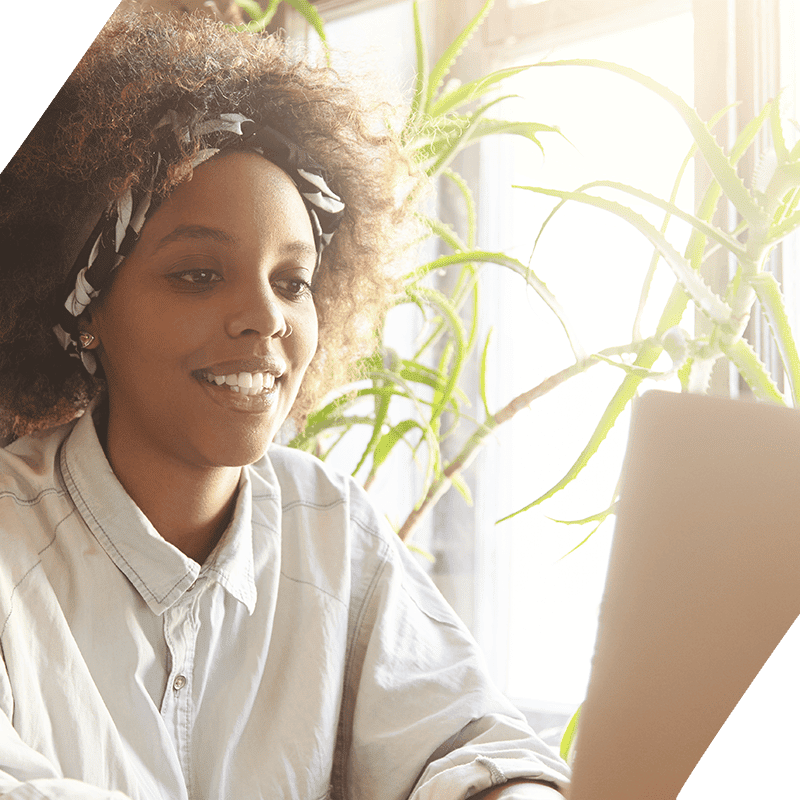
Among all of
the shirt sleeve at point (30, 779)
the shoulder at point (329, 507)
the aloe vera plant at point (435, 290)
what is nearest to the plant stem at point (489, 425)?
the aloe vera plant at point (435, 290)

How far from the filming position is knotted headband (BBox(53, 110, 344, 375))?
2.38 ft

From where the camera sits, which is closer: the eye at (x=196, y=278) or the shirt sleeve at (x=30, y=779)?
the shirt sleeve at (x=30, y=779)

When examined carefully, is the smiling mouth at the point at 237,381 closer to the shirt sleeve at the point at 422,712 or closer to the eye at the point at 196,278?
the eye at the point at 196,278

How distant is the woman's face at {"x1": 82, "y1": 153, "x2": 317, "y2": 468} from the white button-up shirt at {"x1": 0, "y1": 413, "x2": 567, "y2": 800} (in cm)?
9

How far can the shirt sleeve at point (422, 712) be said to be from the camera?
68 centimetres

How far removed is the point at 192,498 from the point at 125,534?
0.26 feet

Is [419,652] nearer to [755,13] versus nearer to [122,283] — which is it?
[122,283]

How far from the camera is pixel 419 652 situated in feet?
2.63

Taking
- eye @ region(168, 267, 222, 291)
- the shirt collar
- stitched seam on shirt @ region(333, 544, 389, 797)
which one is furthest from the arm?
eye @ region(168, 267, 222, 291)

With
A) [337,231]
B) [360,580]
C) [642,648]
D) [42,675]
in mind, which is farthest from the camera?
[337,231]

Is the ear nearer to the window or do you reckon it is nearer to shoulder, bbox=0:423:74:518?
shoulder, bbox=0:423:74:518

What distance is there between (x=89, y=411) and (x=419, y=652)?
0.41 m

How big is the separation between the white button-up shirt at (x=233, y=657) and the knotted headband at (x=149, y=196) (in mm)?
120

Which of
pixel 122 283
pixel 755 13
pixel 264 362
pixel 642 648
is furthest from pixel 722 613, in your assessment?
pixel 755 13
